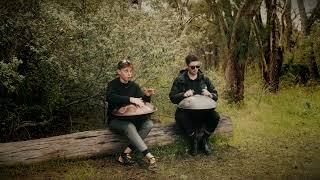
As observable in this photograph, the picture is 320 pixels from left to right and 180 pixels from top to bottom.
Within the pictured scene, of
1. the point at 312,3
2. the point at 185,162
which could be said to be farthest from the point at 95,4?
the point at 312,3

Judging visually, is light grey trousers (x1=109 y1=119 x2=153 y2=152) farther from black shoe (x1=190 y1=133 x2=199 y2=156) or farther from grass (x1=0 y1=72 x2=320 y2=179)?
black shoe (x1=190 y1=133 x2=199 y2=156)

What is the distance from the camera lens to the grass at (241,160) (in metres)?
6.57

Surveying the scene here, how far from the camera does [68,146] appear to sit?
22.9 ft

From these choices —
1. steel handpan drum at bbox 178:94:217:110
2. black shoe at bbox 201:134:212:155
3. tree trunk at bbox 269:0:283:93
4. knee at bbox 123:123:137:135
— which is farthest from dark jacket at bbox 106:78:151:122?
tree trunk at bbox 269:0:283:93

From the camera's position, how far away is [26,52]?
7988 millimetres

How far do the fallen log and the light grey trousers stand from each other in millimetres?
315

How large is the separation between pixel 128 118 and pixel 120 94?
0.46m

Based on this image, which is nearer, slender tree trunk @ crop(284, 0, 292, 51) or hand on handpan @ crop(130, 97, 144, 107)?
hand on handpan @ crop(130, 97, 144, 107)

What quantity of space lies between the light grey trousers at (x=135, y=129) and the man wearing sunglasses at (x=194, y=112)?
27.2 inches

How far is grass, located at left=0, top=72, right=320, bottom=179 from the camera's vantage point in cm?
657

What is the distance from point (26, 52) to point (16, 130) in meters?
1.56

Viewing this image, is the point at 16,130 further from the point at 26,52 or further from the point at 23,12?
the point at 23,12

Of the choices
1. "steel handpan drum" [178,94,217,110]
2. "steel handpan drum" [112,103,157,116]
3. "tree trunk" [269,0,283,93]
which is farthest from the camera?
"tree trunk" [269,0,283,93]

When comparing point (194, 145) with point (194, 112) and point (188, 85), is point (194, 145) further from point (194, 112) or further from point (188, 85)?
point (188, 85)
